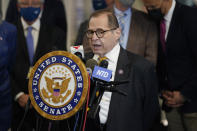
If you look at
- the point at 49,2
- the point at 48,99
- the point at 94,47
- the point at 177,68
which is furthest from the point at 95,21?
the point at 49,2

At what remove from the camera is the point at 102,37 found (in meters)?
2.14

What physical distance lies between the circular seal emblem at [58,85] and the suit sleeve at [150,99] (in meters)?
0.88

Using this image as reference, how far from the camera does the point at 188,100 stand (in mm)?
2625

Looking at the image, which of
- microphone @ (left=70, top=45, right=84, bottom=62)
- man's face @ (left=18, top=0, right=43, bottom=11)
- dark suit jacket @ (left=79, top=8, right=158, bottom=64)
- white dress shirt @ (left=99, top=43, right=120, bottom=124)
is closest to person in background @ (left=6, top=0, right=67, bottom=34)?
man's face @ (left=18, top=0, right=43, bottom=11)

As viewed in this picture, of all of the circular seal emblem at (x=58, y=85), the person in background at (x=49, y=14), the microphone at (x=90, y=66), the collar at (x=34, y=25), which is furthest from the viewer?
the person in background at (x=49, y=14)

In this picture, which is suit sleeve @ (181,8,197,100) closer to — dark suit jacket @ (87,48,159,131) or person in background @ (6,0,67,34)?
dark suit jacket @ (87,48,159,131)

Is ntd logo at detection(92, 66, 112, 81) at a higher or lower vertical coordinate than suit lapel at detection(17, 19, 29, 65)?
higher

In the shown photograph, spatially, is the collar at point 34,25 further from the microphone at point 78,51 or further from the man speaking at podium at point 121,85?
the microphone at point 78,51

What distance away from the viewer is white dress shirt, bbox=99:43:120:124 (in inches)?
86.2

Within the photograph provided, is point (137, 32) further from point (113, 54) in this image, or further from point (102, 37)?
point (102, 37)

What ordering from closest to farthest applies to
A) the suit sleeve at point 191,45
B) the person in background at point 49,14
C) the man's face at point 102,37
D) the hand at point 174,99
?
the man's face at point 102,37 < the suit sleeve at point 191,45 < the hand at point 174,99 < the person in background at point 49,14

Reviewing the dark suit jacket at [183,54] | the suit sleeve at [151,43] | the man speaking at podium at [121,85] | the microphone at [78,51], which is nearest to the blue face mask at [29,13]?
the suit sleeve at [151,43]

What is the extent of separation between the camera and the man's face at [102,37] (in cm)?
213

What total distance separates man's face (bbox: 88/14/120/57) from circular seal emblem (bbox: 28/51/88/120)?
0.50m
